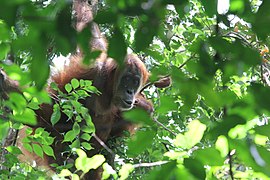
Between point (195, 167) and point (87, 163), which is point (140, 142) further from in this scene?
point (87, 163)

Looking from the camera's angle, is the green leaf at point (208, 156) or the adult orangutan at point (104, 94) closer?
the green leaf at point (208, 156)

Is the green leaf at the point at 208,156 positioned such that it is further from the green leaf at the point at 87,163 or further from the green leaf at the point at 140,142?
the green leaf at the point at 87,163

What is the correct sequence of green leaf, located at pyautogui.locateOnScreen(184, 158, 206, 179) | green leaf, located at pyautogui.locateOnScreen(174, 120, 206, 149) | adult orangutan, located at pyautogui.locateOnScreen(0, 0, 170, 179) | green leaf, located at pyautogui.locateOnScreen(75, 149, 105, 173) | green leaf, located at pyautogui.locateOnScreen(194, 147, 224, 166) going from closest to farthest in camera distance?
1. green leaf, located at pyautogui.locateOnScreen(184, 158, 206, 179)
2. green leaf, located at pyautogui.locateOnScreen(194, 147, 224, 166)
3. green leaf, located at pyautogui.locateOnScreen(174, 120, 206, 149)
4. green leaf, located at pyautogui.locateOnScreen(75, 149, 105, 173)
5. adult orangutan, located at pyautogui.locateOnScreen(0, 0, 170, 179)

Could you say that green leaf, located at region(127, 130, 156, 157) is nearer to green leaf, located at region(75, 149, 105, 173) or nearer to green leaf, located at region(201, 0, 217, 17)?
green leaf, located at region(201, 0, 217, 17)

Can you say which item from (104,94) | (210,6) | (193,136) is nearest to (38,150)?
(193,136)

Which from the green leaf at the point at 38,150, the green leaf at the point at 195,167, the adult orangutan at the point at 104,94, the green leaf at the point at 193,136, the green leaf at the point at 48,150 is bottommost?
the adult orangutan at the point at 104,94

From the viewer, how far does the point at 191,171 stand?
0.91 m

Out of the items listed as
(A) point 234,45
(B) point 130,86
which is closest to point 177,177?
(A) point 234,45

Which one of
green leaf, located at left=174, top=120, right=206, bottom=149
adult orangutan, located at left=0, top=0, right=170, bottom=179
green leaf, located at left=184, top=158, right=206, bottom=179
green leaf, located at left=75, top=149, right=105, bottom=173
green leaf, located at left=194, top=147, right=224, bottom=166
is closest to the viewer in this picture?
green leaf, located at left=184, top=158, right=206, bottom=179

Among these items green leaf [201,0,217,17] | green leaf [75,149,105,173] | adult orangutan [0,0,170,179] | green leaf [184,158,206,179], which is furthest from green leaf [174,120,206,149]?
adult orangutan [0,0,170,179]

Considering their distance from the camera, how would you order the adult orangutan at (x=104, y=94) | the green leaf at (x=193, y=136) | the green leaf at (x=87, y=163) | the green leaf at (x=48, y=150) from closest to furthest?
the green leaf at (x=193, y=136) → the green leaf at (x=87, y=163) → the green leaf at (x=48, y=150) → the adult orangutan at (x=104, y=94)

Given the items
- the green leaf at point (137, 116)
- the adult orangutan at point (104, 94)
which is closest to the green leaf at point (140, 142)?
the green leaf at point (137, 116)

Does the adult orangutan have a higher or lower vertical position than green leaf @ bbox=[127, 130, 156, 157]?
lower

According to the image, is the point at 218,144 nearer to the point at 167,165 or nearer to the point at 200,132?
the point at 200,132
